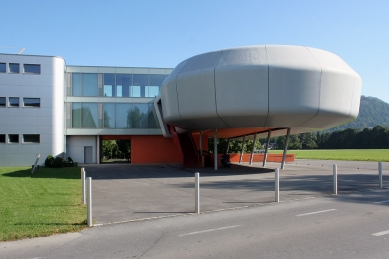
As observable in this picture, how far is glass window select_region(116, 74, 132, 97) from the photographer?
40.8m

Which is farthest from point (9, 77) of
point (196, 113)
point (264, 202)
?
point (264, 202)

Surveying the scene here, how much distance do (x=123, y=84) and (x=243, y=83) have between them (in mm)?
20466

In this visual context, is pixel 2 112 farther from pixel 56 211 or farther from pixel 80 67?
pixel 56 211

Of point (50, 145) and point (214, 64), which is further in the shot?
point (50, 145)

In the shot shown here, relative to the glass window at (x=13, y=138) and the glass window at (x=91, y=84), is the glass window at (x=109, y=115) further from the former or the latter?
the glass window at (x=13, y=138)

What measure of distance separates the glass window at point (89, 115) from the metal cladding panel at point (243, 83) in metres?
19.5

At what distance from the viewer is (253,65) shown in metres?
23.5

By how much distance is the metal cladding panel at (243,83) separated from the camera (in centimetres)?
2358

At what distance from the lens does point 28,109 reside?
35.2m

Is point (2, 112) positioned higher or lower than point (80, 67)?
lower

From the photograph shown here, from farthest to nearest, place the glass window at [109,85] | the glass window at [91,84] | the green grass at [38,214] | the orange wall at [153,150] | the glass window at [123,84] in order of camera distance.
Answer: the orange wall at [153,150] → the glass window at [123,84] → the glass window at [109,85] → the glass window at [91,84] → the green grass at [38,214]

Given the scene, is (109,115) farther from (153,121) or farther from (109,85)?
(153,121)

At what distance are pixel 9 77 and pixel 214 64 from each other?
2109cm

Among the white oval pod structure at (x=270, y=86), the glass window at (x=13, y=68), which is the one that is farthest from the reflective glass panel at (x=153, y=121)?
the white oval pod structure at (x=270, y=86)
